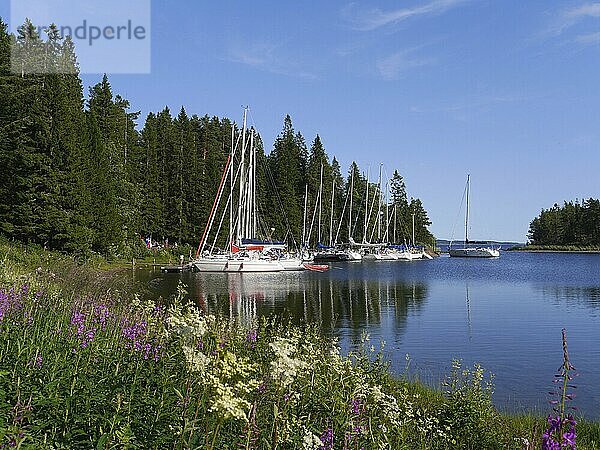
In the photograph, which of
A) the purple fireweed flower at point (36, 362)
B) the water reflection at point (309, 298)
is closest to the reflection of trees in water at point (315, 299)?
the water reflection at point (309, 298)

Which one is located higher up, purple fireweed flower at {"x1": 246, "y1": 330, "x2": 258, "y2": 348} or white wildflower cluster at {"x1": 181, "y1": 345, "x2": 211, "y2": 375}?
white wildflower cluster at {"x1": 181, "y1": 345, "x2": 211, "y2": 375}

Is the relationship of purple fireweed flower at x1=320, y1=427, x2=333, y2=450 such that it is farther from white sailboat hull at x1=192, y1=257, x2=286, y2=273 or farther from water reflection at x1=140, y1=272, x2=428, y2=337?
white sailboat hull at x1=192, y1=257, x2=286, y2=273

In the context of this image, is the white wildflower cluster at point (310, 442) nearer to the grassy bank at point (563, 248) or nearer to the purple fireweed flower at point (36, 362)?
the purple fireweed flower at point (36, 362)

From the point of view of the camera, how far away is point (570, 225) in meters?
145

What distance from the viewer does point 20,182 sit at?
37625 mm

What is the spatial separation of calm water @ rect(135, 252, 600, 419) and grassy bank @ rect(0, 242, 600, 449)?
4.82m

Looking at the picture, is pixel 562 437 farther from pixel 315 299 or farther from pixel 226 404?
pixel 315 299

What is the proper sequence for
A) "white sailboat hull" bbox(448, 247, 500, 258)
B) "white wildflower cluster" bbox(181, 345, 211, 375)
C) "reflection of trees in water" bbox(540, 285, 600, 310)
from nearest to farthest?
"white wildflower cluster" bbox(181, 345, 211, 375), "reflection of trees in water" bbox(540, 285, 600, 310), "white sailboat hull" bbox(448, 247, 500, 258)

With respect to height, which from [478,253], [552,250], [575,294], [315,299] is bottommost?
[575,294]

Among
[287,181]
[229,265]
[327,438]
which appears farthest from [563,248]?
[327,438]

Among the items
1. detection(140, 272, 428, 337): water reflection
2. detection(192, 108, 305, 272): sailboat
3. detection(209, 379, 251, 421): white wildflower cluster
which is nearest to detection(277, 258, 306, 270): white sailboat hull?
detection(192, 108, 305, 272): sailboat

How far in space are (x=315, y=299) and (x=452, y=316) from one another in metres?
7.97

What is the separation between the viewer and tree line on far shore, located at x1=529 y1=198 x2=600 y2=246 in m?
138

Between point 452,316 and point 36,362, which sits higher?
point 36,362
